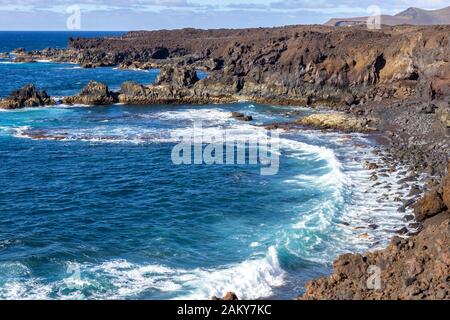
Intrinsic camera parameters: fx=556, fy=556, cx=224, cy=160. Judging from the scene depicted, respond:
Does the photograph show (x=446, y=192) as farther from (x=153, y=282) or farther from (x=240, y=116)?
(x=240, y=116)

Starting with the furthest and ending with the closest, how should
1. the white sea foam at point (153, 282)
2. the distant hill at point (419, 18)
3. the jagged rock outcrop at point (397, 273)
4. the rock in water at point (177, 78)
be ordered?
the distant hill at point (419, 18) < the rock in water at point (177, 78) < the white sea foam at point (153, 282) < the jagged rock outcrop at point (397, 273)

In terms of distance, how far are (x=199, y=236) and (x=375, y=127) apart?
107 ft

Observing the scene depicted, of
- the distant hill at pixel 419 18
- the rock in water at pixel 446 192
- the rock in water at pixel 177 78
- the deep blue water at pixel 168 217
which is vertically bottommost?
the deep blue water at pixel 168 217

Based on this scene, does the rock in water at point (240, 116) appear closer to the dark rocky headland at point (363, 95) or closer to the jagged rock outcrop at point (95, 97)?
the dark rocky headland at point (363, 95)

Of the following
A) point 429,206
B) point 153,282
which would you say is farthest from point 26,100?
point 429,206

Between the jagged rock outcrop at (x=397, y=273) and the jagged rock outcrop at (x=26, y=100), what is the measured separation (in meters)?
62.0

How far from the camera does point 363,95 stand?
70.9 metres

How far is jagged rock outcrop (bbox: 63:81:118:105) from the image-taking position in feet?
252

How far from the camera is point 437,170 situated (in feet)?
126

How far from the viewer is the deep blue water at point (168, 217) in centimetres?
2358

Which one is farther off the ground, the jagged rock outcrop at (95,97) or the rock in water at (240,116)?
the jagged rock outcrop at (95,97)

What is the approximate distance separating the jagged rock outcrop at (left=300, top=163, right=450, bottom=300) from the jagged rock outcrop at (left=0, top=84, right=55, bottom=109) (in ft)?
203

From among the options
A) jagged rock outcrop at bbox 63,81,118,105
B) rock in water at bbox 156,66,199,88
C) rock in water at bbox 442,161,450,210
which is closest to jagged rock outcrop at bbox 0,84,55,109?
jagged rock outcrop at bbox 63,81,118,105

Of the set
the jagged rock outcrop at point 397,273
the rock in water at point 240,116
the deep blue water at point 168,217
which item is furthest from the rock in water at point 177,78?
the jagged rock outcrop at point 397,273
